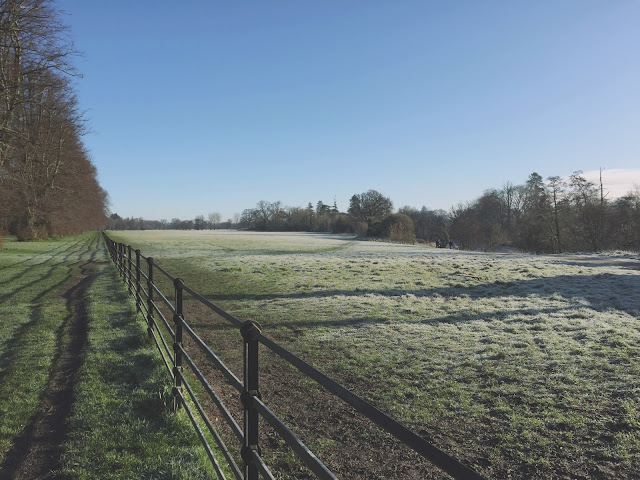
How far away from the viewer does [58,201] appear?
132 ft

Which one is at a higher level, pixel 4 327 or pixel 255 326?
pixel 255 326

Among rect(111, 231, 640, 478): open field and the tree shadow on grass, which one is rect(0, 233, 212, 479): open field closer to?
rect(111, 231, 640, 478): open field

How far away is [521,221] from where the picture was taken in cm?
4359

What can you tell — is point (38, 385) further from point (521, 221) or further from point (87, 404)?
point (521, 221)

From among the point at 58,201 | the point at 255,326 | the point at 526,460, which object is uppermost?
the point at 58,201

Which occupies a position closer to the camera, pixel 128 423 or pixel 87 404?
pixel 128 423

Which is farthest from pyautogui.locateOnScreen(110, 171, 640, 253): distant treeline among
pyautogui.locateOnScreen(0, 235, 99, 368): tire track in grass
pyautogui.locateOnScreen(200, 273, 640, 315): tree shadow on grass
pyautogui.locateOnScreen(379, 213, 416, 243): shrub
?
Result: pyautogui.locateOnScreen(0, 235, 99, 368): tire track in grass

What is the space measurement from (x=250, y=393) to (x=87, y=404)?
335 centimetres

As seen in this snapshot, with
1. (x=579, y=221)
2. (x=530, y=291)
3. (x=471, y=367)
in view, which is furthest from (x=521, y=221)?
(x=471, y=367)

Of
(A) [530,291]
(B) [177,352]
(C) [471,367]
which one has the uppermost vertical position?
(B) [177,352]

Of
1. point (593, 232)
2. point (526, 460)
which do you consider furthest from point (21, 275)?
point (593, 232)

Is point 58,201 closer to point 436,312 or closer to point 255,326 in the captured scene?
point 436,312

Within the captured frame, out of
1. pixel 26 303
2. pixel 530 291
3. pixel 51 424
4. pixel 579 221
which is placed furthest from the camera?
pixel 579 221

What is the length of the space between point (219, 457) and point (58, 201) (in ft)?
148
